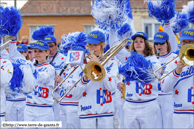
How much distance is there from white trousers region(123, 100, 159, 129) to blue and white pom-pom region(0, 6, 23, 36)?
2.35 meters

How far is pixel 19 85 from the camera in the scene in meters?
5.02

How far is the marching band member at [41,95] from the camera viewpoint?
6148 millimetres

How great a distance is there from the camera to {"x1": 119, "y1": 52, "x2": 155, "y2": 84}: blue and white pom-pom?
4.91m

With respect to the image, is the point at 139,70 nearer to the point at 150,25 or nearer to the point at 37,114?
the point at 37,114

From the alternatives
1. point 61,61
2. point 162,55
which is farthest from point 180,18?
point 61,61

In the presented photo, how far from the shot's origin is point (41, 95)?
20.5 ft

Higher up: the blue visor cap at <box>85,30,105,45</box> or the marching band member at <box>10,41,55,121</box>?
the blue visor cap at <box>85,30,105,45</box>

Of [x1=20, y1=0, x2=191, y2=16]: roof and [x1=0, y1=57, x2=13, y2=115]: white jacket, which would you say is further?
[x1=20, y1=0, x2=191, y2=16]: roof

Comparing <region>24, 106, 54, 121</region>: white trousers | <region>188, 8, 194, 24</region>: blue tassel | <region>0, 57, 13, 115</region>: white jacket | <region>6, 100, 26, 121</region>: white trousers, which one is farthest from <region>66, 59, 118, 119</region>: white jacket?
<region>188, 8, 194, 24</region>: blue tassel

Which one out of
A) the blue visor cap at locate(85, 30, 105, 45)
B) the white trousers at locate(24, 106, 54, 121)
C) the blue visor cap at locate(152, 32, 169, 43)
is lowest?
the white trousers at locate(24, 106, 54, 121)

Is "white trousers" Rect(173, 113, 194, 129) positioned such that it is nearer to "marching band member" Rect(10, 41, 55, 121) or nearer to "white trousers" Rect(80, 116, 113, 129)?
"white trousers" Rect(80, 116, 113, 129)

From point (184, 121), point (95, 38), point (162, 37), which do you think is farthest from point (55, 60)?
point (184, 121)

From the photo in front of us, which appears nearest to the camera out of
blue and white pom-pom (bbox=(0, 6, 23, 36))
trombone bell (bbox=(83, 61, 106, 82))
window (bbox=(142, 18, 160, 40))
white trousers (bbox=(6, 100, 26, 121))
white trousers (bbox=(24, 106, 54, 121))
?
trombone bell (bbox=(83, 61, 106, 82))

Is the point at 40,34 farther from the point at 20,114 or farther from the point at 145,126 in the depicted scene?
the point at 145,126
